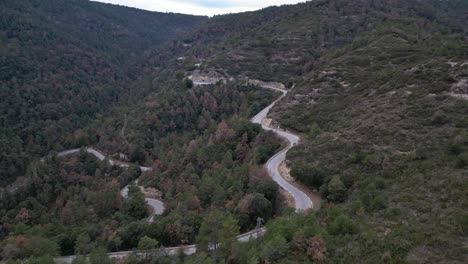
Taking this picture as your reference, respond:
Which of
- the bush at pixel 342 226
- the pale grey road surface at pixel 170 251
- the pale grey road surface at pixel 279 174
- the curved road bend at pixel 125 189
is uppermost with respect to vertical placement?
the bush at pixel 342 226

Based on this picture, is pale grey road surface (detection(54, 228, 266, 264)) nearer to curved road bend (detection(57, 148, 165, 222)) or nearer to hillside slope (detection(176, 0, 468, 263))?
hillside slope (detection(176, 0, 468, 263))

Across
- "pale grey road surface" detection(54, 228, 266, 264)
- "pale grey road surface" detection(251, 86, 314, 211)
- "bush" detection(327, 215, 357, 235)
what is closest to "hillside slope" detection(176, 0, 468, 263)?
"bush" detection(327, 215, 357, 235)

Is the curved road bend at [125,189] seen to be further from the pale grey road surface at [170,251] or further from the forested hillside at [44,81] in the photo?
the pale grey road surface at [170,251]

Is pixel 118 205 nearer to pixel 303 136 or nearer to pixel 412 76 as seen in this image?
pixel 303 136

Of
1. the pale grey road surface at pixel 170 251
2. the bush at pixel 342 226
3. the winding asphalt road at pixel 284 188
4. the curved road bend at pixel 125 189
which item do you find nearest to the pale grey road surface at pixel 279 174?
the winding asphalt road at pixel 284 188

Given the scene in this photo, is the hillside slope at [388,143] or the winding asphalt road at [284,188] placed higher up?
the hillside slope at [388,143]

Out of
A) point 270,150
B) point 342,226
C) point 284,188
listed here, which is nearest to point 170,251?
point 284,188

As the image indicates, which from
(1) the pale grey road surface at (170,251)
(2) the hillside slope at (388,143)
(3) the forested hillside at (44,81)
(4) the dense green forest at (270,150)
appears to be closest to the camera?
(2) the hillside slope at (388,143)

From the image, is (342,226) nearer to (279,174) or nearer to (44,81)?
(279,174)
